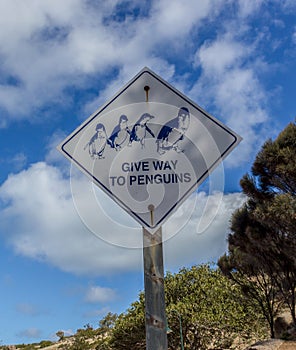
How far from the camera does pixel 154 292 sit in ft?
6.12

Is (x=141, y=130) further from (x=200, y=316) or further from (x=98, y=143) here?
(x=200, y=316)

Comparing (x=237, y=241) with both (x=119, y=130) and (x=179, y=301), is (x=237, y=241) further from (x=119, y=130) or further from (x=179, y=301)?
(x=119, y=130)

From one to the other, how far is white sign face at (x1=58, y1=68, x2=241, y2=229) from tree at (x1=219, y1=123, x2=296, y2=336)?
10491 mm

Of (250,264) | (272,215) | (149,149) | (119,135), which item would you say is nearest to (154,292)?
(149,149)

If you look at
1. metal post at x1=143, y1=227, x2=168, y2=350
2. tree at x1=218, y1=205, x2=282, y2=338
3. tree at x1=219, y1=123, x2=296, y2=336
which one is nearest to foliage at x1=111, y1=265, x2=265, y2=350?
tree at x1=218, y1=205, x2=282, y2=338

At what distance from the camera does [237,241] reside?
15.1m

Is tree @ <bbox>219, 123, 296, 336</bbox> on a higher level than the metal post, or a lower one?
higher

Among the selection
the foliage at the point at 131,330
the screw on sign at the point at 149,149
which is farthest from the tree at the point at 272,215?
the screw on sign at the point at 149,149

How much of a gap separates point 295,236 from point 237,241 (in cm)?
284

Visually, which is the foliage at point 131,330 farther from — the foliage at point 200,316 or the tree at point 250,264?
the tree at point 250,264

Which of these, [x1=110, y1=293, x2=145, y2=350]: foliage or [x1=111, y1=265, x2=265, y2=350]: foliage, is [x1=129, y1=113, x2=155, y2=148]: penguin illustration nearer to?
[x1=111, y1=265, x2=265, y2=350]: foliage

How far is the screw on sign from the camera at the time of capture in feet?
6.56

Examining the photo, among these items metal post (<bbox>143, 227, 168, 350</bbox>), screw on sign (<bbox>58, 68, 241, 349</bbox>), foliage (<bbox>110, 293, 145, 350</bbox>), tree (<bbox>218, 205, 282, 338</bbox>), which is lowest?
metal post (<bbox>143, 227, 168, 350</bbox>)

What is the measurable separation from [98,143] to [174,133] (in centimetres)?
42
